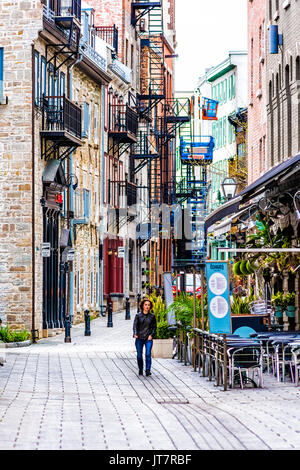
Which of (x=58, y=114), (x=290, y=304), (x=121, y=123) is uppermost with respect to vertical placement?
(x=121, y=123)

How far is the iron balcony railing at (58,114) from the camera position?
32438 millimetres

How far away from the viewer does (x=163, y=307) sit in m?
25.1

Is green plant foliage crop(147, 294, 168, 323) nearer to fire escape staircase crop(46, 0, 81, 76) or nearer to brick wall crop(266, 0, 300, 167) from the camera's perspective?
brick wall crop(266, 0, 300, 167)

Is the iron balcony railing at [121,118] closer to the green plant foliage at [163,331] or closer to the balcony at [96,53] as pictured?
the balcony at [96,53]

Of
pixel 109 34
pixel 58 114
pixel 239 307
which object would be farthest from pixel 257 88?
pixel 109 34

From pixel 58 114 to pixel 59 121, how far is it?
25 cm

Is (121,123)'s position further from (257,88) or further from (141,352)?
(141,352)

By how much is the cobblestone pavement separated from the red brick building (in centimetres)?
1320

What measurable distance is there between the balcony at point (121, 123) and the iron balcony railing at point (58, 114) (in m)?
13.8

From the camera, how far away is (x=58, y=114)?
33.2 metres

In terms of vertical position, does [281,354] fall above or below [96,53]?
below
